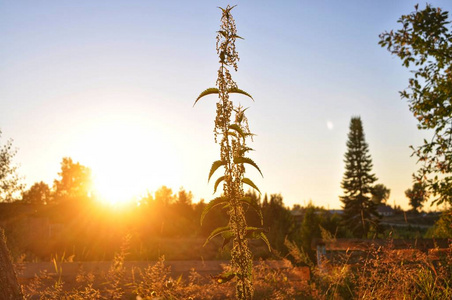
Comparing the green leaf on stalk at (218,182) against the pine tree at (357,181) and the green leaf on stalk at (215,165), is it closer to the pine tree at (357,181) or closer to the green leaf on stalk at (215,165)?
the green leaf on stalk at (215,165)

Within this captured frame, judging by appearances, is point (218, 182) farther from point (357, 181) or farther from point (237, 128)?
point (357, 181)

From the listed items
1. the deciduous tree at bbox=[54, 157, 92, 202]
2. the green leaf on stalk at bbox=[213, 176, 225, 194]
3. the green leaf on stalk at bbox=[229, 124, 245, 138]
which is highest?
the deciduous tree at bbox=[54, 157, 92, 202]

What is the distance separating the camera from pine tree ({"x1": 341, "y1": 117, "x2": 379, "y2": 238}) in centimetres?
2665

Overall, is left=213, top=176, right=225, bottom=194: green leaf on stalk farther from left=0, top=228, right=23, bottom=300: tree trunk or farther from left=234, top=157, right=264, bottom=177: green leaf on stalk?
left=0, top=228, right=23, bottom=300: tree trunk

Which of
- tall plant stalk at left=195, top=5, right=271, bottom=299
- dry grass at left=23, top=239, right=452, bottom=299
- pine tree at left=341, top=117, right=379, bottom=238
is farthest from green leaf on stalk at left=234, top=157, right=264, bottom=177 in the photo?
pine tree at left=341, top=117, right=379, bottom=238

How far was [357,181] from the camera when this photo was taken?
92.9 ft

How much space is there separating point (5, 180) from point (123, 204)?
7238 millimetres

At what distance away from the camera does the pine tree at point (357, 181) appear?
2665 cm

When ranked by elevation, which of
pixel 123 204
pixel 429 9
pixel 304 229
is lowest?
pixel 304 229

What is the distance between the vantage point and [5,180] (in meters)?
21.8

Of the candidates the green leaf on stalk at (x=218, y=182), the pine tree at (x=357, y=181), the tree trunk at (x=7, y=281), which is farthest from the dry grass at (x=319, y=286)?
the pine tree at (x=357, y=181)

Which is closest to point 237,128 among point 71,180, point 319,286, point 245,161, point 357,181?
point 245,161

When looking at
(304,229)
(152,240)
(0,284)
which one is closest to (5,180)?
(152,240)

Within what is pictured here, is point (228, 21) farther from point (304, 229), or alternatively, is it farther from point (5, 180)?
point (5, 180)
